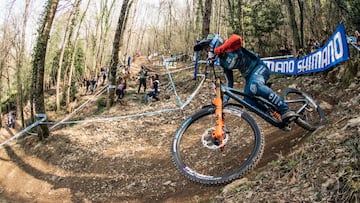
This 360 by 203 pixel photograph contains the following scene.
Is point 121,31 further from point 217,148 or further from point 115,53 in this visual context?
point 217,148

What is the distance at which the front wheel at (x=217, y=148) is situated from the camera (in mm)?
4113

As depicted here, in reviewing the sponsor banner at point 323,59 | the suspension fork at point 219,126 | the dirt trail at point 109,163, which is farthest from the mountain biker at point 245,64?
the sponsor banner at point 323,59

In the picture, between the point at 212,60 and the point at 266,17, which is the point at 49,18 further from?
the point at 266,17

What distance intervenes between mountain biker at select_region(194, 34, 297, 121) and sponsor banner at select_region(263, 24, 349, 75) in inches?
108

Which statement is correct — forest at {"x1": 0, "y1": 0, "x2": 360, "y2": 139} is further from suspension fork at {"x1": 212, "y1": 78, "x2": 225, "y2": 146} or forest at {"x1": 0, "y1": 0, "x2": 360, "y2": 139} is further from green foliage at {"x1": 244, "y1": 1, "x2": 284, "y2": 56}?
suspension fork at {"x1": 212, "y1": 78, "x2": 225, "y2": 146}

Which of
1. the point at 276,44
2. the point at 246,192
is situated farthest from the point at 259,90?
the point at 276,44

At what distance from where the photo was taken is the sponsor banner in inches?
261

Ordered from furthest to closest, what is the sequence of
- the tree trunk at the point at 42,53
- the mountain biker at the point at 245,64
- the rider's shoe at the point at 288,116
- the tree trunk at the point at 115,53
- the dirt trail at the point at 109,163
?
the tree trunk at the point at 115,53, the tree trunk at the point at 42,53, the dirt trail at the point at 109,163, the rider's shoe at the point at 288,116, the mountain biker at the point at 245,64

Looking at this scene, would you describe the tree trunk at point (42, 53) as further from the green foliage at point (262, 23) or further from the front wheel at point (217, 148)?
the green foliage at point (262, 23)

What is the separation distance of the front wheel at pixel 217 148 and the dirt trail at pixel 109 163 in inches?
20.3

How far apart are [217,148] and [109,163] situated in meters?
5.99

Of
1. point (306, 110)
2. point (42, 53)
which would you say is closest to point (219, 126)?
point (306, 110)

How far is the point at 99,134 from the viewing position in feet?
39.4

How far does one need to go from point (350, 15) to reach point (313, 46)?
189 centimetres
